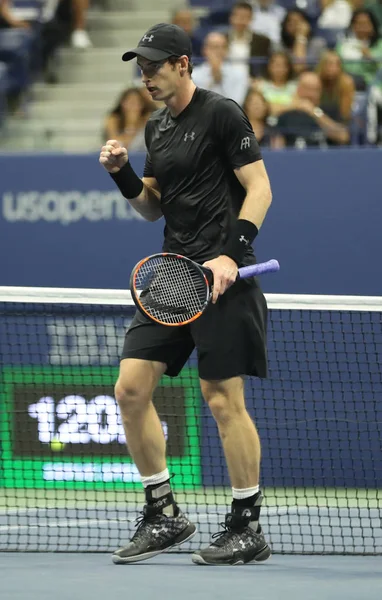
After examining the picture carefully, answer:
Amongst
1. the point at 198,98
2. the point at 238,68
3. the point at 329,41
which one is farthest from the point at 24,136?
the point at 198,98

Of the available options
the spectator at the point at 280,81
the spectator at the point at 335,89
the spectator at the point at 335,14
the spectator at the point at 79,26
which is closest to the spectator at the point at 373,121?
the spectator at the point at 335,89

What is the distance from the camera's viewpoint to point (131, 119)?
8.71m

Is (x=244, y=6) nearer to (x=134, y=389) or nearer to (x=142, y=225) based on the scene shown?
(x=142, y=225)

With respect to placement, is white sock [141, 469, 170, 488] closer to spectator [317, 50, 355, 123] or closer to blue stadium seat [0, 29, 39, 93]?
spectator [317, 50, 355, 123]

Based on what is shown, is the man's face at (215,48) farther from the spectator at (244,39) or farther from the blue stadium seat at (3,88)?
the blue stadium seat at (3,88)

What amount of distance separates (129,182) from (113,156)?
14 centimetres

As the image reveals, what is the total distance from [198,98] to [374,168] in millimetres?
3266

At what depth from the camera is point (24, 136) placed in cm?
962

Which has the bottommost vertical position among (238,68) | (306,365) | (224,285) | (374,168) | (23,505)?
(23,505)

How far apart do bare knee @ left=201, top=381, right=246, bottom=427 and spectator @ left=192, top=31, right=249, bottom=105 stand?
14.9 ft

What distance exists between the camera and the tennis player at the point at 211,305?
4641 millimetres

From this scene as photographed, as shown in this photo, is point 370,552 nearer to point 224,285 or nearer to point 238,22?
point 224,285

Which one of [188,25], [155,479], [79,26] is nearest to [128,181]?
[155,479]

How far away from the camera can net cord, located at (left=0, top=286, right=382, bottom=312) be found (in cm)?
561
